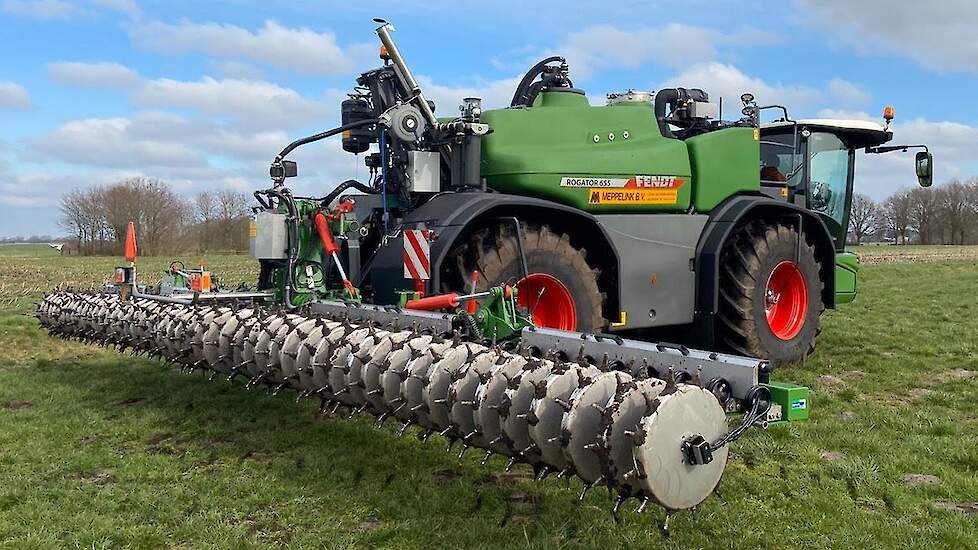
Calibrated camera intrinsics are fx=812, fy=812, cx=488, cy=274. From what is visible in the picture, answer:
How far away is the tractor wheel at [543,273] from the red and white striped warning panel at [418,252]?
Answer: 14.4 inches

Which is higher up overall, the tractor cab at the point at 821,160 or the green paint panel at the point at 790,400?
the tractor cab at the point at 821,160

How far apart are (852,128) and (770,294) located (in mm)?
2683

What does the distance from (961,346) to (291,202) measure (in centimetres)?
788

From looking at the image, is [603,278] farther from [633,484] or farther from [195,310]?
[633,484]

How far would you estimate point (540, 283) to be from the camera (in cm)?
672

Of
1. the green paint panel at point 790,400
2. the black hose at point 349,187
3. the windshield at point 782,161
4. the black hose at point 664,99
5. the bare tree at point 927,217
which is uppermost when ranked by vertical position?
the bare tree at point 927,217

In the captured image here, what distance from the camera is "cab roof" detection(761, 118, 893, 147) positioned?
9.58m

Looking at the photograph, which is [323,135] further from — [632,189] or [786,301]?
[786,301]

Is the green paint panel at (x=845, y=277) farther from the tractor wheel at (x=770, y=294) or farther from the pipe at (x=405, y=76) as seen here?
the pipe at (x=405, y=76)

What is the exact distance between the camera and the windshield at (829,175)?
31.9 ft

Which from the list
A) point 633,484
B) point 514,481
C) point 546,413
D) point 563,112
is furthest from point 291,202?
point 633,484

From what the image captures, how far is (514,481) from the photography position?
4758 millimetres

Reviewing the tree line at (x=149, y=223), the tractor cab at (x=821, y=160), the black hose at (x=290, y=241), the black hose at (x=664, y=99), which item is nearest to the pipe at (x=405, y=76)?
the black hose at (x=290, y=241)

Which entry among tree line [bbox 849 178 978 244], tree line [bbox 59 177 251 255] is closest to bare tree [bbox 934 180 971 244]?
tree line [bbox 849 178 978 244]
